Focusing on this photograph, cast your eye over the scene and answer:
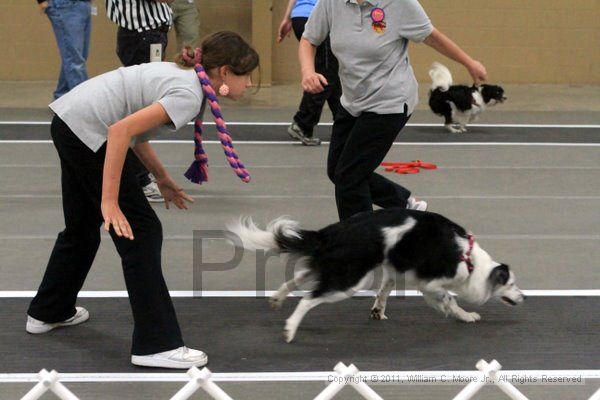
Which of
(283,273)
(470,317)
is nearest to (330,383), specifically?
(470,317)

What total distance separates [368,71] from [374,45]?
0.41 ft

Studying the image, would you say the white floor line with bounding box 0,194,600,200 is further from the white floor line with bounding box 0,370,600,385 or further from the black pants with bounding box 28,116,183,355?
the white floor line with bounding box 0,370,600,385

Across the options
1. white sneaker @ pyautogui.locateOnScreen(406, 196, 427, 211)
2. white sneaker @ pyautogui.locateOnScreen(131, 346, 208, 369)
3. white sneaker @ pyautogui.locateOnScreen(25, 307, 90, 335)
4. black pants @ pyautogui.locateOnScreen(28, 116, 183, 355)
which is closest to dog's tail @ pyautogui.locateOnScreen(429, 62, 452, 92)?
white sneaker @ pyautogui.locateOnScreen(406, 196, 427, 211)

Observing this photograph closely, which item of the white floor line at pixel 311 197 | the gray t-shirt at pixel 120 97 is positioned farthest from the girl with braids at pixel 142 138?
the white floor line at pixel 311 197

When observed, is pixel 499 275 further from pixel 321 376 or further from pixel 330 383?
pixel 330 383

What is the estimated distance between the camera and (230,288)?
4633 mm

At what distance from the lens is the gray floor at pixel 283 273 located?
12.2ft

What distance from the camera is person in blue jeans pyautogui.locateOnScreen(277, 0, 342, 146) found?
7.37m

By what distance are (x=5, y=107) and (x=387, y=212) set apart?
679 cm

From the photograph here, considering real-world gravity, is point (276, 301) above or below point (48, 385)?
below

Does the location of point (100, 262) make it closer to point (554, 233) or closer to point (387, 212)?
point (387, 212)

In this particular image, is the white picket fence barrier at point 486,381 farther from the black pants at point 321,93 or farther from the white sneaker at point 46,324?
the black pants at point 321,93

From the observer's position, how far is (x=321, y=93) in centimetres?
741

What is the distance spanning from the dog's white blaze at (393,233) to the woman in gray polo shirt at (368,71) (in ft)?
2.21
